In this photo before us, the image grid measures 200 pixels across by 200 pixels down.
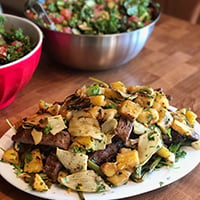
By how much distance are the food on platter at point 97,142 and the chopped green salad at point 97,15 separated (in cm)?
46

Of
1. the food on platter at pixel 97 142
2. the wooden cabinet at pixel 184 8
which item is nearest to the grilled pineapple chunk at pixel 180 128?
the food on platter at pixel 97 142

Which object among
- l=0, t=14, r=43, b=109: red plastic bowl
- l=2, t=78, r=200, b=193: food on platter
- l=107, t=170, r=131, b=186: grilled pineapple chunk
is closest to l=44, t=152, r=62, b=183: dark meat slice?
l=2, t=78, r=200, b=193: food on platter

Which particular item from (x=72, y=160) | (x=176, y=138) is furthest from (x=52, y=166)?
(x=176, y=138)

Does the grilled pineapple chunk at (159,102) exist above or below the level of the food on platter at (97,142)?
above

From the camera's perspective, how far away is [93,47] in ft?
4.56

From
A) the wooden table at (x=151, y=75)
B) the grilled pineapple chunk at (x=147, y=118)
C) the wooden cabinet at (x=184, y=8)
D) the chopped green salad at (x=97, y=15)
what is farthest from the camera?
the wooden cabinet at (x=184, y=8)

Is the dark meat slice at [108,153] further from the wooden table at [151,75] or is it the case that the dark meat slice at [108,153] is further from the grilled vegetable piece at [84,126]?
the wooden table at [151,75]

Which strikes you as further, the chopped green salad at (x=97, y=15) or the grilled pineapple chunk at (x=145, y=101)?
the chopped green salad at (x=97, y=15)

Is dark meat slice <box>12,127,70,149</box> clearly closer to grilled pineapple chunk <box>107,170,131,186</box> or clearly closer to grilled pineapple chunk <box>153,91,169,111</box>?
grilled pineapple chunk <box>107,170,131,186</box>

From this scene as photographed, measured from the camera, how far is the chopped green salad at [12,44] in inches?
48.9

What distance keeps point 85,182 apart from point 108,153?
0.29ft

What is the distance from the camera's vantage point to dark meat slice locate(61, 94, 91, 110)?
1.02 m

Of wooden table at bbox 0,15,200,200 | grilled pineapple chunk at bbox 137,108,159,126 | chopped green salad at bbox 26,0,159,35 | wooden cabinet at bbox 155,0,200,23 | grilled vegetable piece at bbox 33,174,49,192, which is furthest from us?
wooden cabinet at bbox 155,0,200,23

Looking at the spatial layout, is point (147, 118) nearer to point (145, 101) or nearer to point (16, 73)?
point (145, 101)
